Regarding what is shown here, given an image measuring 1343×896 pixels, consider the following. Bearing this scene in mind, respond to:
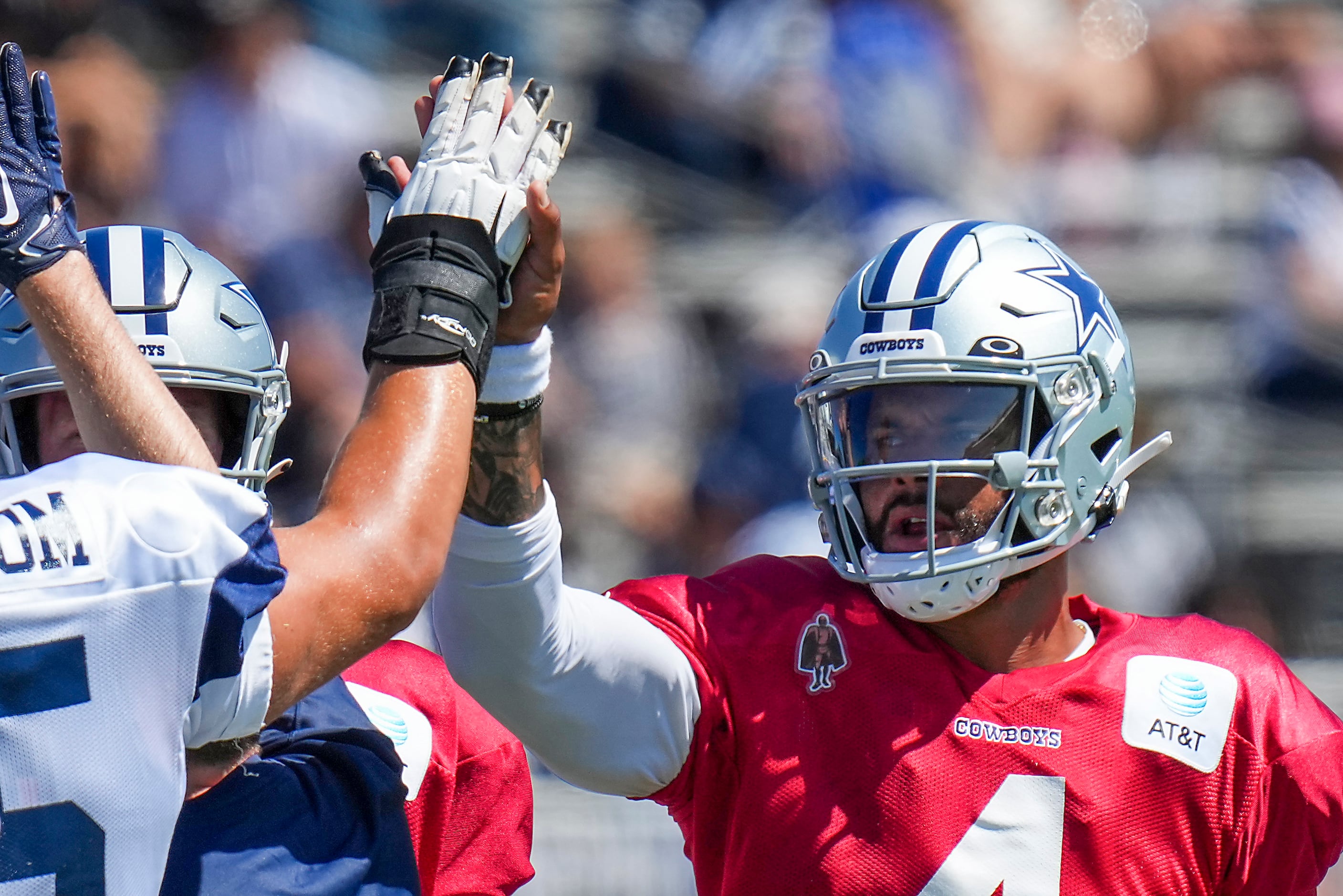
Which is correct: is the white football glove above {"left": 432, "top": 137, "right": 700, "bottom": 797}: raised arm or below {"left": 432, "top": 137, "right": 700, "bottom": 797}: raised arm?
above

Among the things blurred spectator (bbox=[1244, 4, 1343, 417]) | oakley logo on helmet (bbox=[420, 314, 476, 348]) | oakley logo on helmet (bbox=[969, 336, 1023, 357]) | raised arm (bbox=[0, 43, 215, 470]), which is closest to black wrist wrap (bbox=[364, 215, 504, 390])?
oakley logo on helmet (bbox=[420, 314, 476, 348])

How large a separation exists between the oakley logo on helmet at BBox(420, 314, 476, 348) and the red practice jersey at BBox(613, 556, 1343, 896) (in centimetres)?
63

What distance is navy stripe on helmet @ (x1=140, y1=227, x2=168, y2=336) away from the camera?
87.0 inches

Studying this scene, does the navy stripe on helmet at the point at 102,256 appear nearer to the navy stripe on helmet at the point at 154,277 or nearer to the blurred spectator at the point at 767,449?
the navy stripe on helmet at the point at 154,277

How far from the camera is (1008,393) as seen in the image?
238cm

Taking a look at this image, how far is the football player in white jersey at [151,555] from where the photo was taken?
1447 millimetres

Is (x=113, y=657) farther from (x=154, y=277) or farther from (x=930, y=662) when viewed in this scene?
(x=930, y=662)

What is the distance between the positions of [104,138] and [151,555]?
13.1 ft

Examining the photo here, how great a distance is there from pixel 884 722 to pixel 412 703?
2.20 ft

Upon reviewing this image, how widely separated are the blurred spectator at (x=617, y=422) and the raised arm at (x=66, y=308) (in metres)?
3.58

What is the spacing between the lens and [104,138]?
16.8ft

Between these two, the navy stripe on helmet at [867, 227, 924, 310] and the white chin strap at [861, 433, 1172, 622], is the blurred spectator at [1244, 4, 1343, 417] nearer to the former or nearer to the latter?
the navy stripe on helmet at [867, 227, 924, 310]

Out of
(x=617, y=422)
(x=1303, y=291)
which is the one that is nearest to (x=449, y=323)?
(x=617, y=422)

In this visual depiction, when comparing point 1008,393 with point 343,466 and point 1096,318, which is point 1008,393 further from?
point 343,466
